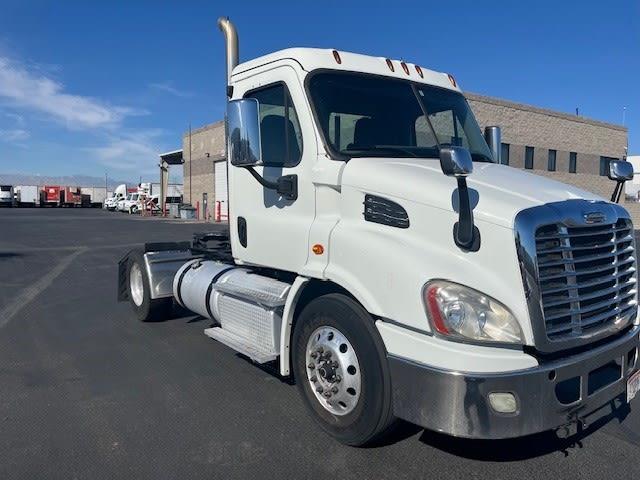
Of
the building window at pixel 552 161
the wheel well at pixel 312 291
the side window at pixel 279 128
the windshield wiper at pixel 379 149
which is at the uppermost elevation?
the building window at pixel 552 161

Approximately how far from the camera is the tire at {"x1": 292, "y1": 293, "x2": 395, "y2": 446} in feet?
10.9

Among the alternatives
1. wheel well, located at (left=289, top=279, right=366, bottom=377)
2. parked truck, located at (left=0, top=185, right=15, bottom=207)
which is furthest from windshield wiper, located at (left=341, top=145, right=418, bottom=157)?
parked truck, located at (left=0, top=185, right=15, bottom=207)

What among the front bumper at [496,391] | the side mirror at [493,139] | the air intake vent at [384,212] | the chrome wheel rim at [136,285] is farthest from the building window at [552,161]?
the front bumper at [496,391]

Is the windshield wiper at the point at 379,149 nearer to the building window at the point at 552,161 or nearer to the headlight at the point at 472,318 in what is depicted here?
the headlight at the point at 472,318

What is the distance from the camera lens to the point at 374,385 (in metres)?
3.33

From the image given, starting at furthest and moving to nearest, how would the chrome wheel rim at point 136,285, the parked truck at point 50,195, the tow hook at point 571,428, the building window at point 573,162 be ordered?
1. the parked truck at point 50,195
2. the building window at point 573,162
3. the chrome wheel rim at point 136,285
4. the tow hook at point 571,428

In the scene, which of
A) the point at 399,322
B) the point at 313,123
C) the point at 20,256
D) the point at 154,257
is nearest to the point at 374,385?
the point at 399,322

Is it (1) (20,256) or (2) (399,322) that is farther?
(1) (20,256)

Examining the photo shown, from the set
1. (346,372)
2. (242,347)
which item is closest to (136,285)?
(242,347)

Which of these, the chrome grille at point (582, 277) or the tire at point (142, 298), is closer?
the chrome grille at point (582, 277)

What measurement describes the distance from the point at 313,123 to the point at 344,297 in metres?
1.37

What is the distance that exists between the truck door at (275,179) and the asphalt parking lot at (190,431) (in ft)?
4.04

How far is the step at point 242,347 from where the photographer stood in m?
4.33

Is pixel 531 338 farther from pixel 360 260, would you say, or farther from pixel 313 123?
pixel 313 123
